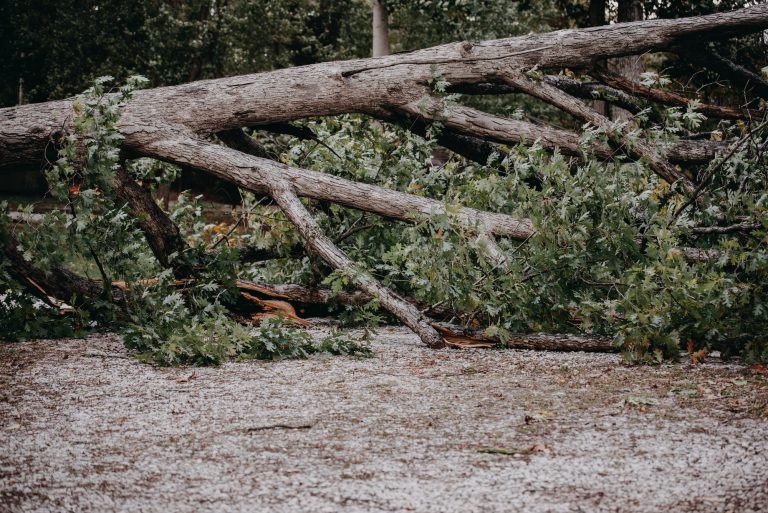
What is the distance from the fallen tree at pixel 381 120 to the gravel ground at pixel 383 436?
112 centimetres

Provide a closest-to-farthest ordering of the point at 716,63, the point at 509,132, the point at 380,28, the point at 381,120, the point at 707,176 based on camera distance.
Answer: the point at 707,176
the point at 509,132
the point at 716,63
the point at 381,120
the point at 380,28

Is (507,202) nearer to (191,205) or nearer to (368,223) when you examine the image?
(368,223)

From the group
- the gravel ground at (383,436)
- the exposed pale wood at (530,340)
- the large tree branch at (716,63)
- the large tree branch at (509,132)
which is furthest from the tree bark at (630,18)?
the gravel ground at (383,436)

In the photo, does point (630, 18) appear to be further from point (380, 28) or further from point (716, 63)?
point (380, 28)

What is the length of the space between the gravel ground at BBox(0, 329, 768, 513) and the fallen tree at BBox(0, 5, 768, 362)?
1124 mm

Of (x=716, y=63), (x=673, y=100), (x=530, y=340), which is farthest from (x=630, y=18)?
(x=530, y=340)

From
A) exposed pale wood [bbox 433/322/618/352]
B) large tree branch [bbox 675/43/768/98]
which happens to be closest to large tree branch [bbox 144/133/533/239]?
exposed pale wood [bbox 433/322/618/352]

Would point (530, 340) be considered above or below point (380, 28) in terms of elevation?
below

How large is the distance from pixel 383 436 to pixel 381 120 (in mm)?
4021

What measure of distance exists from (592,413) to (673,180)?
285cm

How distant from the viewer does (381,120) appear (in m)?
6.92

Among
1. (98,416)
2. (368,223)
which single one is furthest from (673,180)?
(98,416)

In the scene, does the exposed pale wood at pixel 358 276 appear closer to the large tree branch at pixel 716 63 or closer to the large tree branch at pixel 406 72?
the large tree branch at pixel 406 72

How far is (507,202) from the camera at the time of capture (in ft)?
20.0
